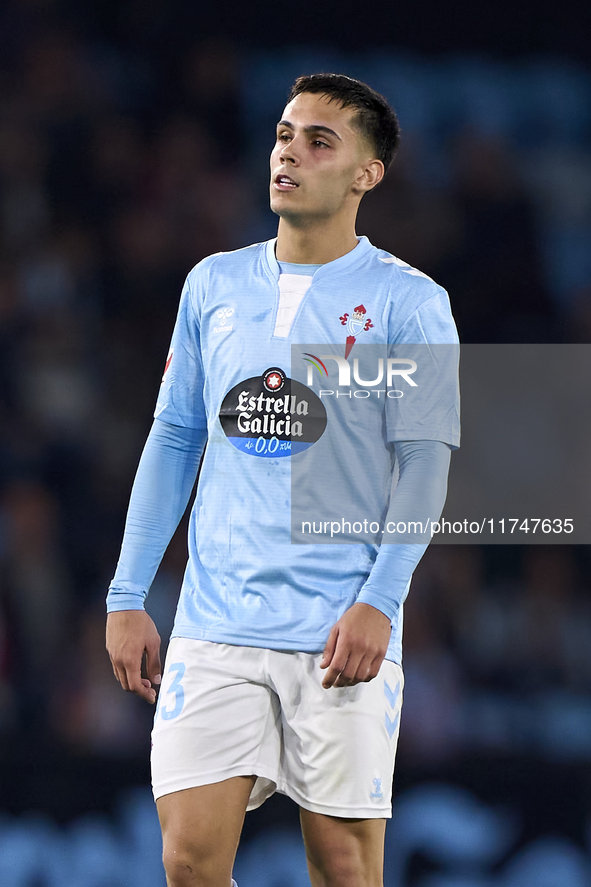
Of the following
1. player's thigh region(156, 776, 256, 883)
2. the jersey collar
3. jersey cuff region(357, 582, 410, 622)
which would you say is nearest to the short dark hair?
the jersey collar

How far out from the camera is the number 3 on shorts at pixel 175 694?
207cm

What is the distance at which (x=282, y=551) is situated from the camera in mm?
2094

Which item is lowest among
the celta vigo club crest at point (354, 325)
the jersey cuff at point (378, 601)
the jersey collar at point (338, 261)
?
the jersey cuff at point (378, 601)

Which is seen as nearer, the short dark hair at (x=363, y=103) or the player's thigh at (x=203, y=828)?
the player's thigh at (x=203, y=828)

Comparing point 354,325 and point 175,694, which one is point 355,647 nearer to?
point 175,694

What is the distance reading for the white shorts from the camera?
1999 millimetres

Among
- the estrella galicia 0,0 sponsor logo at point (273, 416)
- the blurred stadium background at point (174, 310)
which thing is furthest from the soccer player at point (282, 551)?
the blurred stadium background at point (174, 310)

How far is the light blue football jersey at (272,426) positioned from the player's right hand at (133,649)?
2.7 inches

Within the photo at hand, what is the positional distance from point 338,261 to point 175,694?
37.5 inches

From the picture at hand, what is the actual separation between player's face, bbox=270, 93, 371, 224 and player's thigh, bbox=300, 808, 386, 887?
1.22m

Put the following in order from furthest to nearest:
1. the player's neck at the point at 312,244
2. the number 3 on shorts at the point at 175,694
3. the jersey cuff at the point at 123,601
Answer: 1. the player's neck at the point at 312,244
2. the jersey cuff at the point at 123,601
3. the number 3 on shorts at the point at 175,694

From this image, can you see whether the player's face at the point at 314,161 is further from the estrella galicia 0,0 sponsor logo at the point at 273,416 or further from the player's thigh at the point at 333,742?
the player's thigh at the point at 333,742

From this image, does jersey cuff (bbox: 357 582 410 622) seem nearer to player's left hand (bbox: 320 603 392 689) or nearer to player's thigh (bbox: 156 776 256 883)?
player's left hand (bbox: 320 603 392 689)

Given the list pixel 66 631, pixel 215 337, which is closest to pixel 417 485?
pixel 215 337
